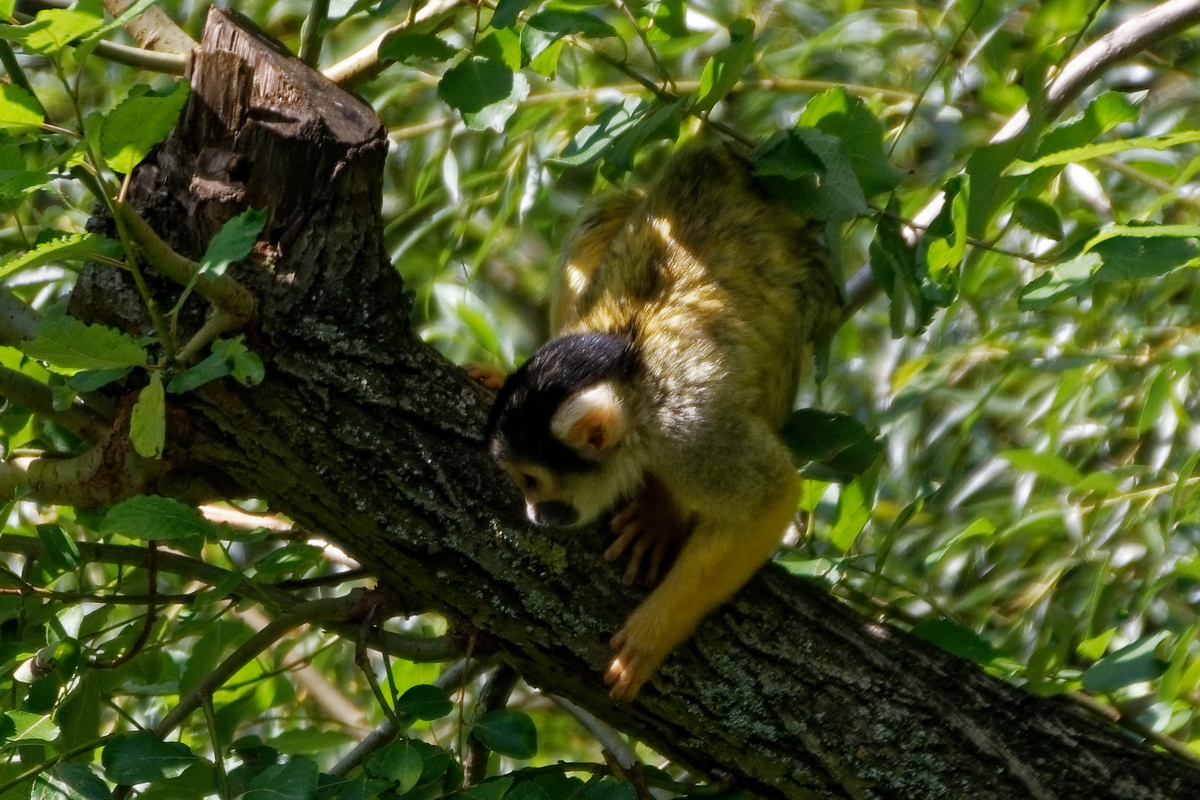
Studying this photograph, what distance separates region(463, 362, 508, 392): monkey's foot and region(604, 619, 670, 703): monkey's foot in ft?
2.98

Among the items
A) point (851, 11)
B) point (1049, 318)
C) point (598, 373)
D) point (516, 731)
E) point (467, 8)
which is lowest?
point (1049, 318)

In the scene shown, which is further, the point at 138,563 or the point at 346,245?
the point at 138,563

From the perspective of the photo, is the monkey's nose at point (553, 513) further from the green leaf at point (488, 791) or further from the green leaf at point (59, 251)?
the green leaf at point (59, 251)

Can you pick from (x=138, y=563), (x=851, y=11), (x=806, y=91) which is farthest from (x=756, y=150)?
(x=851, y=11)

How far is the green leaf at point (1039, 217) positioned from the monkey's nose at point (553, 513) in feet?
3.64

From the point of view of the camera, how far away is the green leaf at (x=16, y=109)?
67.8 inches

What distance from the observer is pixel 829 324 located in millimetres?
3318

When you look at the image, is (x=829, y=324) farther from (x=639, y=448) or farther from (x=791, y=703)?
(x=791, y=703)

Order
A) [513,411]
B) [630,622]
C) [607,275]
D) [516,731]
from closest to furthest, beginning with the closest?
[516,731], [630,622], [513,411], [607,275]

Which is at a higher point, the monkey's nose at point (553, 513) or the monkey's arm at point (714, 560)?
the monkey's nose at point (553, 513)

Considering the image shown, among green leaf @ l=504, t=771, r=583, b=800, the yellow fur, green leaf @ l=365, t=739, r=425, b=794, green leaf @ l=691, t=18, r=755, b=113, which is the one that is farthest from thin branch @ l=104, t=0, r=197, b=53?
green leaf @ l=504, t=771, r=583, b=800

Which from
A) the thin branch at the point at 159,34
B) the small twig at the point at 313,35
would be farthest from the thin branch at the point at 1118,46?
the thin branch at the point at 159,34

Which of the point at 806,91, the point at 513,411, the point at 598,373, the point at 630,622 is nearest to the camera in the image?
the point at 630,622

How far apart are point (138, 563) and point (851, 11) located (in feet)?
10.5
